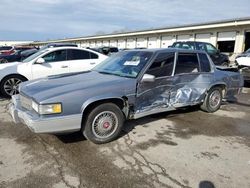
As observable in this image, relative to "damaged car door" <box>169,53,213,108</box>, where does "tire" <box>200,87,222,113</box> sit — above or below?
below

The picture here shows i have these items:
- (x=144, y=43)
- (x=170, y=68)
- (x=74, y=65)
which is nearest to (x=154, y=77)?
(x=170, y=68)

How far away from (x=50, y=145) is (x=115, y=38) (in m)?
39.7

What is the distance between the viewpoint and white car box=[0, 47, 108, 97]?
729 cm

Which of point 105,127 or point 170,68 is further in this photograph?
point 170,68

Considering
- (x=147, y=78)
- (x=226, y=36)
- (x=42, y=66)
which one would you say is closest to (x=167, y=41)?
(x=226, y=36)

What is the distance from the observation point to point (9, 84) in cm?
734

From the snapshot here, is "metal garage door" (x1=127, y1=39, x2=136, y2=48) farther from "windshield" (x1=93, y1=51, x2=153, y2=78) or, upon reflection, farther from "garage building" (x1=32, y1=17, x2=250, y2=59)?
"windshield" (x1=93, y1=51, x2=153, y2=78)

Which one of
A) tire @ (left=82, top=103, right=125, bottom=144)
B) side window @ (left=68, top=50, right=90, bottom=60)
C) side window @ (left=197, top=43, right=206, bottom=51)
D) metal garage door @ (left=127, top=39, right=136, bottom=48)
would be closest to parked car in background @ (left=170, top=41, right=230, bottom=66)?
side window @ (left=197, top=43, right=206, bottom=51)

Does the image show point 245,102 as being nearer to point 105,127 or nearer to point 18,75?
point 105,127

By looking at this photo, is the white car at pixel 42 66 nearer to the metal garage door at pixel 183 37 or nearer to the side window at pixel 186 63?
the side window at pixel 186 63

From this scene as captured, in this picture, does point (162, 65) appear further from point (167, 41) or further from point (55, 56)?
point (167, 41)

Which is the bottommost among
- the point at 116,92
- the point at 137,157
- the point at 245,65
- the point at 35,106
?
the point at 137,157

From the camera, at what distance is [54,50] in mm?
7809

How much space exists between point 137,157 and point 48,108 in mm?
1558
